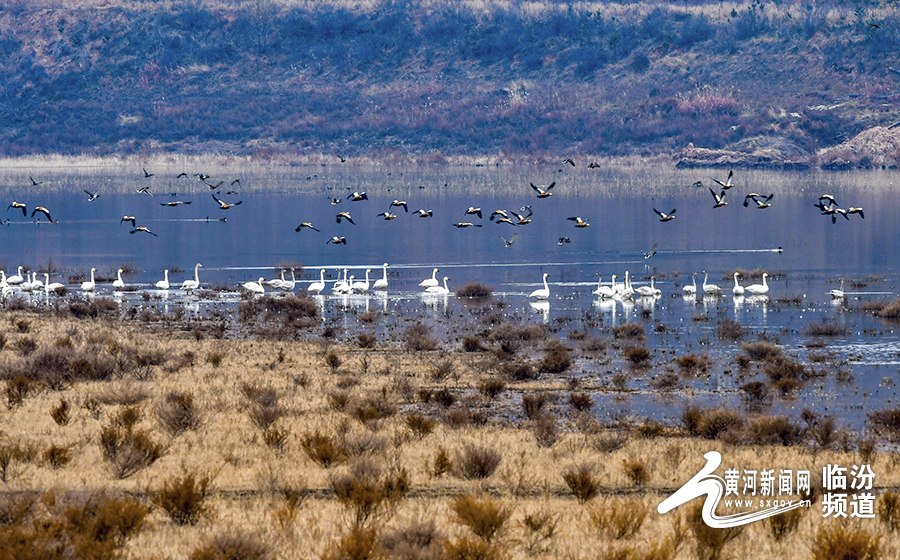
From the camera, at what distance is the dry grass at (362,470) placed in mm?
11477

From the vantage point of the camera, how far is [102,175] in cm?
14812

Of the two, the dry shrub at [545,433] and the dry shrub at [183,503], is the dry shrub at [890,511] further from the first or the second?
the dry shrub at [183,503]

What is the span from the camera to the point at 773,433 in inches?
676

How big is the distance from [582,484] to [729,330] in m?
18.4

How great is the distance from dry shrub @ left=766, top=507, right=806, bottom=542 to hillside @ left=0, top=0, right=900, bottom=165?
12525 centimetres

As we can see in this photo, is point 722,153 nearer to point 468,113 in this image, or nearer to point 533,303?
point 468,113

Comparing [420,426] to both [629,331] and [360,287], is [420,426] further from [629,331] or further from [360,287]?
[360,287]

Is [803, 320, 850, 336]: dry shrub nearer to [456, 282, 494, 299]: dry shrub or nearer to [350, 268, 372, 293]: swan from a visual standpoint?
[456, 282, 494, 299]: dry shrub

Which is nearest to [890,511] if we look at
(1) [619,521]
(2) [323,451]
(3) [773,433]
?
(1) [619,521]

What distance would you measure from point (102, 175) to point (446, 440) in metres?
139

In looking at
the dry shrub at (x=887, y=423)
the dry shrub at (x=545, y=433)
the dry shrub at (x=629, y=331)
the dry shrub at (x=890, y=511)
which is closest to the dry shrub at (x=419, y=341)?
the dry shrub at (x=629, y=331)

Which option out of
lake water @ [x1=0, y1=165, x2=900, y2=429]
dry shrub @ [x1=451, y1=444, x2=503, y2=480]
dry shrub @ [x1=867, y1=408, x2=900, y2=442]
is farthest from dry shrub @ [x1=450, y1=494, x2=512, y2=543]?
lake water @ [x1=0, y1=165, x2=900, y2=429]

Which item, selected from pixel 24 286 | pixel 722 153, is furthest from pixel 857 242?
pixel 722 153

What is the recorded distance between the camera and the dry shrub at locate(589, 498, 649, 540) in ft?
39.0
